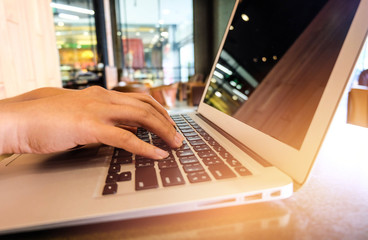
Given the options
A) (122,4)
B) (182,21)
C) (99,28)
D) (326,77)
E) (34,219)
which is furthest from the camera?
(182,21)

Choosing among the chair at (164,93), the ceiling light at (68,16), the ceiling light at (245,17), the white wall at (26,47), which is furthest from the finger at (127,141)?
the ceiling light at (68,16)

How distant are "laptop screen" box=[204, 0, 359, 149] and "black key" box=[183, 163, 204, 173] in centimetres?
15

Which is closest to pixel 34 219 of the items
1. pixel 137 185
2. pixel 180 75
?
pixel 137 185

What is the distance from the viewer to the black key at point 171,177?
0.98 feet

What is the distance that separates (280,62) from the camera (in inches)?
21.0

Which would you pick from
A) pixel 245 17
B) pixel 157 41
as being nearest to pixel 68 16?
pixel 157 41

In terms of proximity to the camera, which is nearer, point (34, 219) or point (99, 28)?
point (34, 219)

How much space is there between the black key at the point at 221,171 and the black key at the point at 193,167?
2cm

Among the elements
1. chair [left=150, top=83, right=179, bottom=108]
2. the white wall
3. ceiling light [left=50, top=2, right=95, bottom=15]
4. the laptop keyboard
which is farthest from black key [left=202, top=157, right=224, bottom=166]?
ceiling light [left=50, top=2, right=95, bottom=15]

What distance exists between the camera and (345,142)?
1.92 ft

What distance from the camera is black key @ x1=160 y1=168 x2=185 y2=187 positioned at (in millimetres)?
300

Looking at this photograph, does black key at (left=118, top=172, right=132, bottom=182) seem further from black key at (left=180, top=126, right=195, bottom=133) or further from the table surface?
black key at (left=180, top=126, right=195, bottom=133)

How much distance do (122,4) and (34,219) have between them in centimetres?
938

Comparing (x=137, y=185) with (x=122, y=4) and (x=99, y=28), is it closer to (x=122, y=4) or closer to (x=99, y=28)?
(x=99, y=28)
